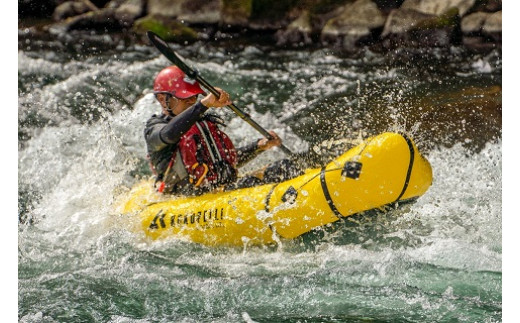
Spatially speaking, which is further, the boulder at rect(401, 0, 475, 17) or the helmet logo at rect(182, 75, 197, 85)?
the boulder at rect(401, 0, 475, 17)

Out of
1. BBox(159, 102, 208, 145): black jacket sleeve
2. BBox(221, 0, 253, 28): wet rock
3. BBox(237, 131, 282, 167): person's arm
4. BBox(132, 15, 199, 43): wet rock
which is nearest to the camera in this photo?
BBox(159, 102, 208, 145): black jacket sleeve

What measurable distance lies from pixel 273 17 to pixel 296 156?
Answer: 23.2 feet

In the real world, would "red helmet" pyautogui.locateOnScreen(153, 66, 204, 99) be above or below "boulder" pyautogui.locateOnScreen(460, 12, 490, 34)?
below

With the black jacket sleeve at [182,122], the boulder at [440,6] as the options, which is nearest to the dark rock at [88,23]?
the boulder at [440,6]

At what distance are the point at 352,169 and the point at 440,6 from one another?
7.00 metres

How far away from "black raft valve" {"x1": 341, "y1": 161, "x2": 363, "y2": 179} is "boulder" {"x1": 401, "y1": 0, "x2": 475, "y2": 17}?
6856mm

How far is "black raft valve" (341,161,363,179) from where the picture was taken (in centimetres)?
383

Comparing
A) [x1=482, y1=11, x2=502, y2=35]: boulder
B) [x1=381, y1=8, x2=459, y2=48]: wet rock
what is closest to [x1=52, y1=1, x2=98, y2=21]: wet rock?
[x1=381, y1=8, x2=459, y2=48]: wet rock

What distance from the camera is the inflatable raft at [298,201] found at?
3.82 m

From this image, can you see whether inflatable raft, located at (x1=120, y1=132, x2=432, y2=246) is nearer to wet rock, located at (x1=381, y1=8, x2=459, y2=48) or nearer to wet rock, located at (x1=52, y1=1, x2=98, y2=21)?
wet rock, located at (x1=381, y1=8, x2=459, y2=48)

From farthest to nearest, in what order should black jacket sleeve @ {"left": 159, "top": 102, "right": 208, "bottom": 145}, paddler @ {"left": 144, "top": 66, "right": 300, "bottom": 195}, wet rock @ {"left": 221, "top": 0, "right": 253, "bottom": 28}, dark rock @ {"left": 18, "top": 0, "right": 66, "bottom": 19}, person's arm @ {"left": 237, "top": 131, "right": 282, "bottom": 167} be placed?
dark rock @ {"left": 18, "top": 0, "right": 66, "bottom": 19}, wet rock @ {"left": 221, "top": 0, "right": 253, "bottom": 28}, person's arm @ {"left": 237, "top": 131, "right": 282, "bottom": 167}, paddler @ {"left": 144, "top": 66, "right": 300, "bottom": 195}, black jacket sleeve @ {"left": 159, "top": 102, "right": 208, "bottom": 145}

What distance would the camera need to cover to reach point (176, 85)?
442 centimetres

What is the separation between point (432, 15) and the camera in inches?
396
